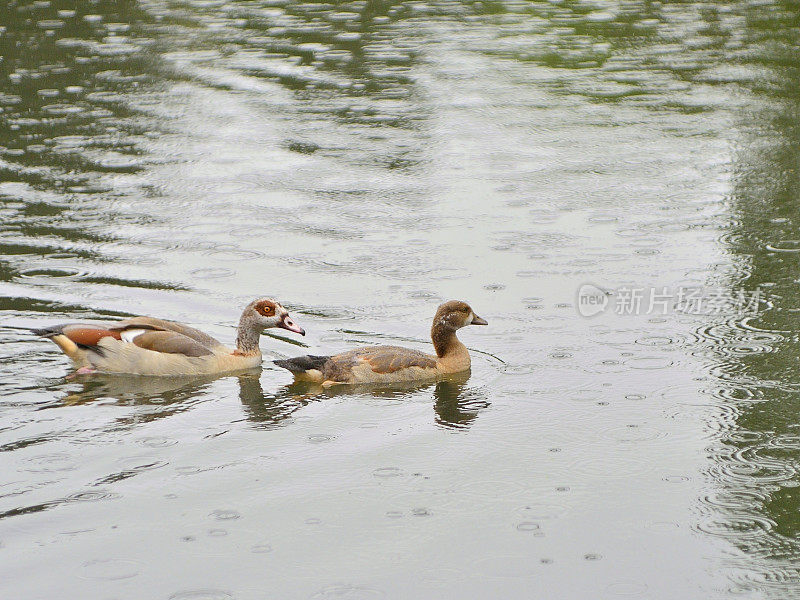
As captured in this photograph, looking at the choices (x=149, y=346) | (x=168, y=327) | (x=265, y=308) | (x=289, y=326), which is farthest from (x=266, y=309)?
(x=149, y=346)

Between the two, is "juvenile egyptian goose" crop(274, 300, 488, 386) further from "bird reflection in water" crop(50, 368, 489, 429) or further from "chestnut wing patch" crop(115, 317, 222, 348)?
"chestnut wing patch" crop(115, 317, 222, 348)

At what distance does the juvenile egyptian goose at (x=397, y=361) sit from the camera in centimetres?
Result: 998

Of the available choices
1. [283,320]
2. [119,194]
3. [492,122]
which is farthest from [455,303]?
[492,122]

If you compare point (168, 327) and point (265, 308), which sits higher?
point (265, 308)

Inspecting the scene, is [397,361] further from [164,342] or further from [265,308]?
[164,342]

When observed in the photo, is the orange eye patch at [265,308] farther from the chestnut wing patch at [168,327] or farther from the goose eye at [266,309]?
the chestnut wing patch at [168,327]

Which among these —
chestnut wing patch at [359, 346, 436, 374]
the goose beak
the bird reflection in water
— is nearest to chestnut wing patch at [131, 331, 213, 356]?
the bird reflection in water

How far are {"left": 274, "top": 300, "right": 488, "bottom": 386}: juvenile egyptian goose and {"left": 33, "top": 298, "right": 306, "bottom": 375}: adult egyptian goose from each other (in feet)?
1.79

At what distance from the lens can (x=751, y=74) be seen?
20.4 m

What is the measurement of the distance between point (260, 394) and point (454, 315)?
1717mm

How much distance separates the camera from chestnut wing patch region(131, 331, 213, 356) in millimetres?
10234

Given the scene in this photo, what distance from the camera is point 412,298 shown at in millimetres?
11820

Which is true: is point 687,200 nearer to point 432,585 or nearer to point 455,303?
point 455,303

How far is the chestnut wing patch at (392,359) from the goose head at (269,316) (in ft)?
2.53
